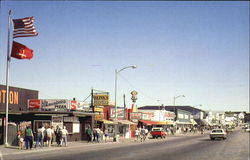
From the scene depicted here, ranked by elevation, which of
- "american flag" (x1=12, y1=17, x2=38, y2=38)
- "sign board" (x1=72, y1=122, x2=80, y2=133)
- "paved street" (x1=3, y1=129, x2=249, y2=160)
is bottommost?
"paved street" (x1=3, y1=129, x2=249, y2=160)

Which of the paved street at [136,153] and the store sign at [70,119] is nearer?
the paved street at [136,153]

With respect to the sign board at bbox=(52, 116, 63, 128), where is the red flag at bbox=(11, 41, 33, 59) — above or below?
above

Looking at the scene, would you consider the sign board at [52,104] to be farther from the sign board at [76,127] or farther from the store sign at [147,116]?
the store sign at [147,116]

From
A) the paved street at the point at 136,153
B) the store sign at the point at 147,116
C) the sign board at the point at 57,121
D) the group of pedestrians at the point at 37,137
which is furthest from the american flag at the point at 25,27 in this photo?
the store sign at the point at 147,116

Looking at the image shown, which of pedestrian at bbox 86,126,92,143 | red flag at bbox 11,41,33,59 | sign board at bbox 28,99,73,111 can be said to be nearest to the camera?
red flag at bbox 11,41,33,59

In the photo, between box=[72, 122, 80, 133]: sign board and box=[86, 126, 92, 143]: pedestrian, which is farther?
box=[72, 122, 80, 133]: sign board

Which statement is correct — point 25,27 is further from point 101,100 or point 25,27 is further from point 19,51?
point 101,100

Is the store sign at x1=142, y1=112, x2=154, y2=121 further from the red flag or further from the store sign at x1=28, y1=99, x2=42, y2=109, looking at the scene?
the red flag

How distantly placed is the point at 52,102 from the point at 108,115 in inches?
595

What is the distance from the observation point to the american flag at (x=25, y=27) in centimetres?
2855

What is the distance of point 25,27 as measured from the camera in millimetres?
28719

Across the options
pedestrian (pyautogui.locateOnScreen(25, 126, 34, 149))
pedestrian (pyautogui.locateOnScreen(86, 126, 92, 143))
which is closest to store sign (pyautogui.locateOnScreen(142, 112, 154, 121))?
pedestrian (pyautogui.locateOnScreen(86, 126, 92, 143))

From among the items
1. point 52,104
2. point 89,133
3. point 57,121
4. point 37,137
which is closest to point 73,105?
point 52,104

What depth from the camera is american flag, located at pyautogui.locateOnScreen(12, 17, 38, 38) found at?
28547 millimetres
